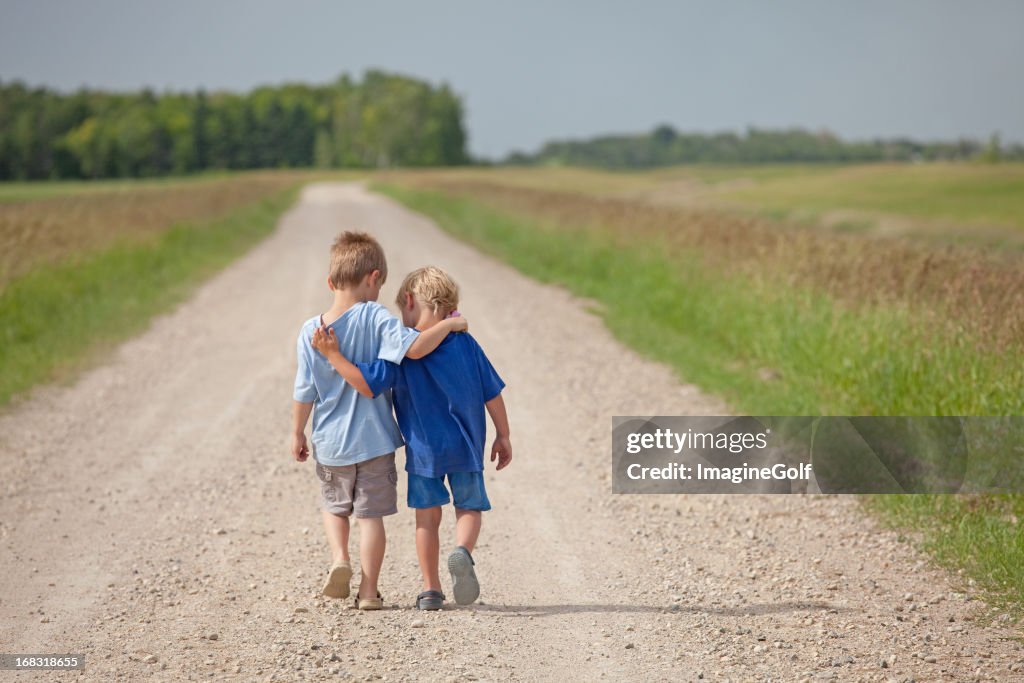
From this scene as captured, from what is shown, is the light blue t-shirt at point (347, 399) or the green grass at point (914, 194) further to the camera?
the green grass at point (914, 194)

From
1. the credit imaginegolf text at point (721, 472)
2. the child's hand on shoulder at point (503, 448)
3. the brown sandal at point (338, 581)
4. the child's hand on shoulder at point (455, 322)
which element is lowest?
the credit imaginegolf text at point (721, 472)

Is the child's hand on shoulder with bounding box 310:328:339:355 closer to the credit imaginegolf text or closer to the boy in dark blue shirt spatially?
the boy in dark blue shirt

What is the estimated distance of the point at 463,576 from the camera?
4.41 metres

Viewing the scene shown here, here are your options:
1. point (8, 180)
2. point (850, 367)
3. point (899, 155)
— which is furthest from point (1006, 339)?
point (899, 155)

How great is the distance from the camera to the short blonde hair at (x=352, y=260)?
14.6 feet

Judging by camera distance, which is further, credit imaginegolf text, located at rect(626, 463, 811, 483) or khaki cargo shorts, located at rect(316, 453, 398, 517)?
credit imaginegolf text, located at rect(626, 463, 811, 483)

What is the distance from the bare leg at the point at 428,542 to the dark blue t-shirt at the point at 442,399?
23cm

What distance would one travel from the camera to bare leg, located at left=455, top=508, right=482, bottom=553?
4516mm

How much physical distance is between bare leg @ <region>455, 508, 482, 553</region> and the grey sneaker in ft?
0.24

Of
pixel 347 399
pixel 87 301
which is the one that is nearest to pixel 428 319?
pixel 347 399

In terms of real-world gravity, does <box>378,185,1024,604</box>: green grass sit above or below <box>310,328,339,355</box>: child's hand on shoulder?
below

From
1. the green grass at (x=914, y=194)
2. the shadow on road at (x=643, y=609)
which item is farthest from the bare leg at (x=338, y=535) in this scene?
the green grass at (x=914, y=194)

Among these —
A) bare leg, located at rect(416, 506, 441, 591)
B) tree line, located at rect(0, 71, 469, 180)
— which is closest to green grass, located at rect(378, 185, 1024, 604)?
bare leg, located at rect(416, 506, 441, 591)

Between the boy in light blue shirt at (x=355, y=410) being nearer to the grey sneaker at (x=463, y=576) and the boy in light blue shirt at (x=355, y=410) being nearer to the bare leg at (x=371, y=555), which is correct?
the bare leg at (x=371, y=555)
